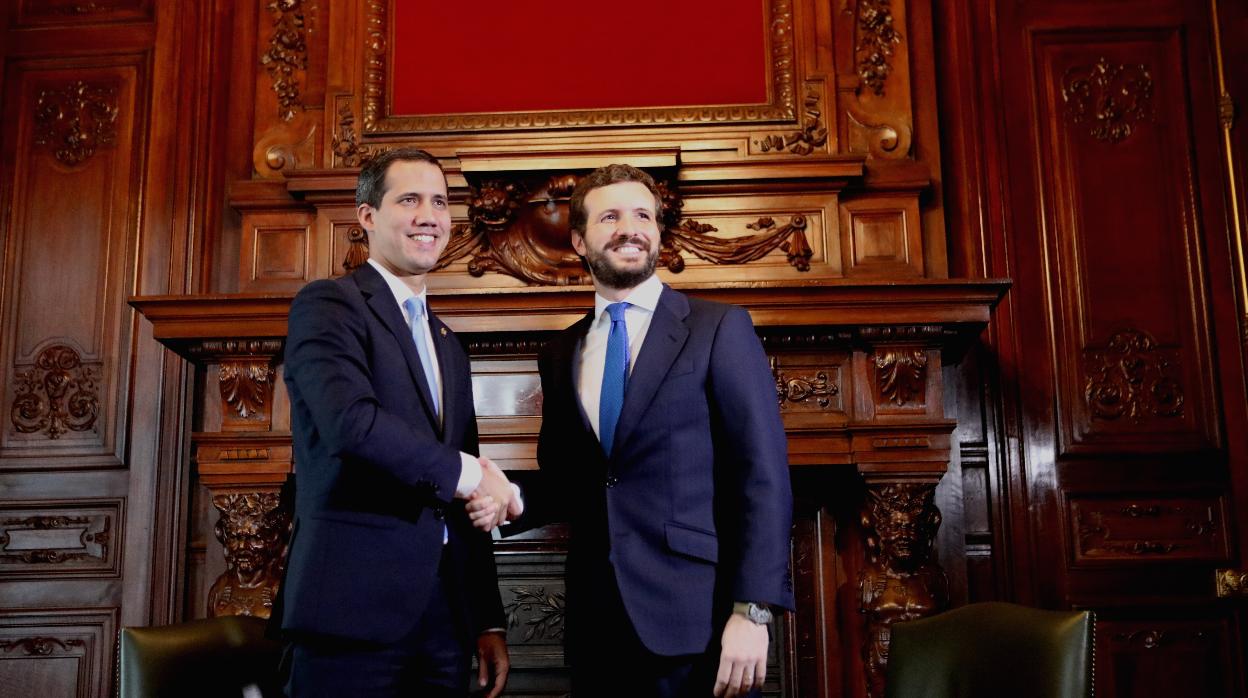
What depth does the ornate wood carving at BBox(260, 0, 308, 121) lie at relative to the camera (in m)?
4.02

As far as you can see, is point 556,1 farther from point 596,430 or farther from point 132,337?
point 596,430

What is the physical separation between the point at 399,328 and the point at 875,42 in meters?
2.42

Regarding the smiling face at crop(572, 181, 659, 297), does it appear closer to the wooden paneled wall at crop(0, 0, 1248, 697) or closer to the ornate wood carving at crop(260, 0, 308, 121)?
the wooden paneled wall at crop(0, 0, 1248, 697)

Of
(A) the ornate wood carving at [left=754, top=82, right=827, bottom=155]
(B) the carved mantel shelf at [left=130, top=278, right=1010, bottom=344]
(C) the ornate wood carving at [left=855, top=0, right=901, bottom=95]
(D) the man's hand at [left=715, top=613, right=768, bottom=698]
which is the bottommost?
(D) the man's hand at [left=715, top=613, right=768, bottom=698]

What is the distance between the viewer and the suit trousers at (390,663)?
6.34 feet

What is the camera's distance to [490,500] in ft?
6.68

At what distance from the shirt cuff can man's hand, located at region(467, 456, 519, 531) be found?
0.01 m

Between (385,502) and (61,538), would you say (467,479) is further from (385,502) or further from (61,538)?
(61,538)

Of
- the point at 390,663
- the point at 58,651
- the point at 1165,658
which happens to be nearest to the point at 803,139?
the point at 1165,658

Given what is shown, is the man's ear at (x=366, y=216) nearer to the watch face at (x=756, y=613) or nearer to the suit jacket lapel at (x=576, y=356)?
the suit jacket lapel at (x=576, y=356)

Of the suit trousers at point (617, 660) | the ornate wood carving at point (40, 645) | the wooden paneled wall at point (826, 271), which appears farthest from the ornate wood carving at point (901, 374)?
the ornate wood carving at point (40, 645)

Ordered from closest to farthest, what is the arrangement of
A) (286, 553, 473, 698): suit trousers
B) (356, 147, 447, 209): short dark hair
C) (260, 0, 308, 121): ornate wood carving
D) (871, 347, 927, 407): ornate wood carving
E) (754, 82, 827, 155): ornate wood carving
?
(286, 553, 473, 698): suit trousers → (356, 147, 447, 209): short dark hair → (871, 347, 927, 407): ornate wood carving → (754, 82, 827, 155): ornate wood carving → (260, 0, 308, 121): ornate wood carving

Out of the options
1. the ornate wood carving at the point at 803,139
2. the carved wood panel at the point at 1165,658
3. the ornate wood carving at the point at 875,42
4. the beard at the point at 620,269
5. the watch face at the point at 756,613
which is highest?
the ornate wood carving at the point at 875,42

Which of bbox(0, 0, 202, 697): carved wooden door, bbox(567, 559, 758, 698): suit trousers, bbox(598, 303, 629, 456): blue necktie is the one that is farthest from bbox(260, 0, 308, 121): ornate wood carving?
bbox(567, 559, 758, 698): suit trousers
